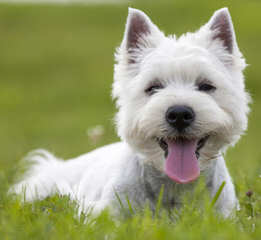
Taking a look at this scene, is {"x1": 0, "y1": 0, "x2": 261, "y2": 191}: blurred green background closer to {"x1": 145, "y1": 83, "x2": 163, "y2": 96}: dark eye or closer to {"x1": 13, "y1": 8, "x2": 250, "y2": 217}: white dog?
{"x1": 13, "y1": 8, "x2": 250, "y2": 217}: white dog

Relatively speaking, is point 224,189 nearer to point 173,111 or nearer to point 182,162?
point 182,162

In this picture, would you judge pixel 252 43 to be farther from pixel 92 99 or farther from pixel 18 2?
pixel 18 2

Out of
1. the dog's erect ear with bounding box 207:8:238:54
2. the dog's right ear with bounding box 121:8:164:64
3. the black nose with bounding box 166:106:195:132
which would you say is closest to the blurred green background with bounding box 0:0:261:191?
the dog's right ear with bounding box 121:8:164:64

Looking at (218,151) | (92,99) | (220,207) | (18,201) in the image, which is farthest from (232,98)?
(92,99)

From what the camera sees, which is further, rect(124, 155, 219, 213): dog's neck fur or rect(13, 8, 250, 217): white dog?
rect(124, 155, 219, 213): dog's neck fur

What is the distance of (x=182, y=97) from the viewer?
5.32m

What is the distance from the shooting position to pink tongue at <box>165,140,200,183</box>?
539 centimetres

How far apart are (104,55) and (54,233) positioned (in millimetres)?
31406

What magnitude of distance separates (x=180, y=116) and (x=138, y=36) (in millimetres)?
1295

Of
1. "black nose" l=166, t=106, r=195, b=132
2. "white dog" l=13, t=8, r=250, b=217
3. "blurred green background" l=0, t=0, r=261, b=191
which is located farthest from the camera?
"blurred green background" l=0, t=0, r=261, b=191

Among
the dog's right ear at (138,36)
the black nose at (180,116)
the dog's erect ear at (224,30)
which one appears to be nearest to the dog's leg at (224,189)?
the black nose at (180,116)

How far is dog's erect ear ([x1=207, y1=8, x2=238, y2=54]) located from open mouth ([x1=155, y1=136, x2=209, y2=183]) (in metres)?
1.15

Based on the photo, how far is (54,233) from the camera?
3.98 metres

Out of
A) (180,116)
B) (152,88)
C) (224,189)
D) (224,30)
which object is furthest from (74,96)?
(180,116)
